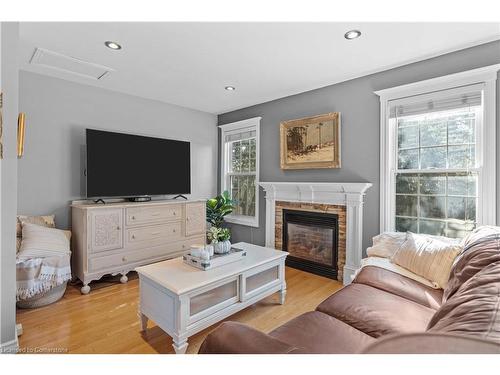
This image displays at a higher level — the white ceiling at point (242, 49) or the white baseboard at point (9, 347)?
the white ceiling at point (242, 49)

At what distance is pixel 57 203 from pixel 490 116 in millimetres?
4598

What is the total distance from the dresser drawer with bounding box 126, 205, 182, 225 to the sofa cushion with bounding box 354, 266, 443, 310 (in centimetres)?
252

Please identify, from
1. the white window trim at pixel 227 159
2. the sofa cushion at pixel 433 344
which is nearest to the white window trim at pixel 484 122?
the white window trim at pixel 227 159

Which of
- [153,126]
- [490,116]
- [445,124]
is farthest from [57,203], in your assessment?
[490,116]

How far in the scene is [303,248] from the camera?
3.53m

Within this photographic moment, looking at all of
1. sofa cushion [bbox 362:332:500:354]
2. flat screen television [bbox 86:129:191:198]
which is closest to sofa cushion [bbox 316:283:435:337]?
sofa cushion [bbox 362:332:500:354]

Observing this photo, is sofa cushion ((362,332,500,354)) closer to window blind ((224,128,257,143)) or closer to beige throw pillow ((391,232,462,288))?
beige throw pillow ((391,232,462,288))

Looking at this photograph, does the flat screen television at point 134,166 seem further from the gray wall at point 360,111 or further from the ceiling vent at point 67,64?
the gray wall at point 360,111

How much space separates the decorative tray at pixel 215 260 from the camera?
2006mm

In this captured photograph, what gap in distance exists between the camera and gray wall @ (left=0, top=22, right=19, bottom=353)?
5.41 ft

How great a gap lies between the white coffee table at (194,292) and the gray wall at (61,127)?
1903 mm
